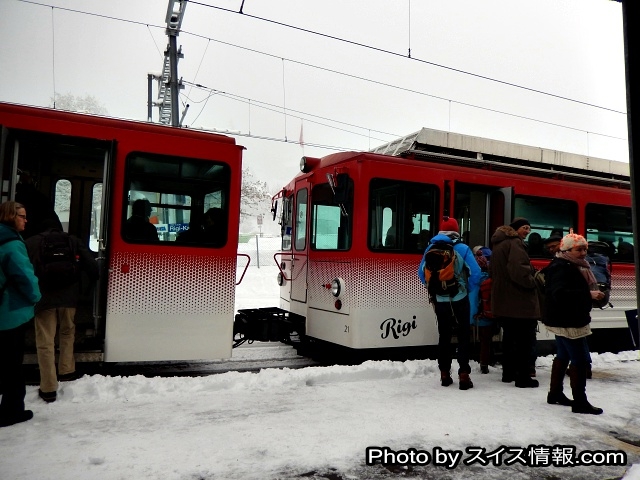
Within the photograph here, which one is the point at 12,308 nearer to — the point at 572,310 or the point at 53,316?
the point at 53,316

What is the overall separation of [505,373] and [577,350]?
4.82 ft

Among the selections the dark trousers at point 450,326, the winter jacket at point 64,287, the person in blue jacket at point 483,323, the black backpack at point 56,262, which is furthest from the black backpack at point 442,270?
the black backpack at point 56,262

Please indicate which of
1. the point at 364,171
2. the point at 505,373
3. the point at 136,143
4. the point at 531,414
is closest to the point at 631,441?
the point at 531,414

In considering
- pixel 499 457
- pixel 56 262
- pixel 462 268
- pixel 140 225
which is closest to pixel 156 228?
pixel 140 225

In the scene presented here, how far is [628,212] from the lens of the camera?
889 cm

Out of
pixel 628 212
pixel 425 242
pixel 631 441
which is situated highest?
pixel 628 212

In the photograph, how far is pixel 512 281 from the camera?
5.63 metres

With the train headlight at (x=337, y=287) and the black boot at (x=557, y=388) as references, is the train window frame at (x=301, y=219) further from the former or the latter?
the black boot at (x=557, y=388)

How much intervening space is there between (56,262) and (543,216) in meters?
7.07

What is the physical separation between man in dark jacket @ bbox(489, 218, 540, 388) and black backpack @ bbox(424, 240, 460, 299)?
627 millimetres

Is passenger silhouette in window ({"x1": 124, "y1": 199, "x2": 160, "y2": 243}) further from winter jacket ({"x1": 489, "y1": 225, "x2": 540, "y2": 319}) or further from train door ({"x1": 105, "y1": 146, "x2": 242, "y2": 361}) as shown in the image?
winter jacket ({"x1": 489, "y1": 225, "x2": 540, "y2": 319})

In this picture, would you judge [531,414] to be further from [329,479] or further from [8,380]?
[8,380]

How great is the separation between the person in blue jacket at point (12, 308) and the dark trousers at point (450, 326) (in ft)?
13.8

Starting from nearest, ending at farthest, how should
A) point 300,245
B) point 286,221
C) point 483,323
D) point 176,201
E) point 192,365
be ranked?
point 176,201 → point 483,323 → point 192,365 → point 300,245 → point 286,221
